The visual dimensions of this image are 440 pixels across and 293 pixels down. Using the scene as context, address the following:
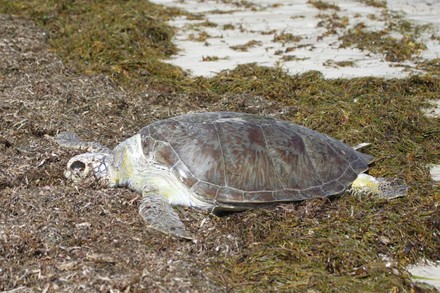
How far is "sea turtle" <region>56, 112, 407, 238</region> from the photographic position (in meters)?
4.00

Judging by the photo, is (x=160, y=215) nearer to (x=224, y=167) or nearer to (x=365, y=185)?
(x=224, y=167)

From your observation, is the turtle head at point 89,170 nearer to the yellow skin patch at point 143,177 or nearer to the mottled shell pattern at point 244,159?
the yellow skin patch at point 143,177

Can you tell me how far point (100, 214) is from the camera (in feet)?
12.6

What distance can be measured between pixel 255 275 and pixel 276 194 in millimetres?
835

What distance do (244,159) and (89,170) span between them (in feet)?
3.70

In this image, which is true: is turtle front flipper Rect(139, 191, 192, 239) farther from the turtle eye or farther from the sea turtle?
the turtle eye

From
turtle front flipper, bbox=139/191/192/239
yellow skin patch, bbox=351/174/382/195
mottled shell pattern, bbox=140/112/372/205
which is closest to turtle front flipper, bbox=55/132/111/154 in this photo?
mottled shell pattern, bbox=140/112/372/205

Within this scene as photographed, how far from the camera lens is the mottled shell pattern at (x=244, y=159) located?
4.00m

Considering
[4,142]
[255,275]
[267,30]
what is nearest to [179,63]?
[267,30]

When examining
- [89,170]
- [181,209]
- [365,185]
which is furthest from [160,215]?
[365,185]

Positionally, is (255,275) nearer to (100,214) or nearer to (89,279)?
(89,279)

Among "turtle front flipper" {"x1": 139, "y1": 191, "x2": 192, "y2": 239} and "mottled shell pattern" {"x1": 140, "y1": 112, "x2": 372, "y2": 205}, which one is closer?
"turtle front flipper" {"x1": 139, "y1": 191, "x2": 192, "y2": 239}

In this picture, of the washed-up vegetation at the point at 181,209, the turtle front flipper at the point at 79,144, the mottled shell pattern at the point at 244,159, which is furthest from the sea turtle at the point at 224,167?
the turtle front flipper at the point at 79,144

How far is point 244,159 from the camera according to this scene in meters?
4.07
